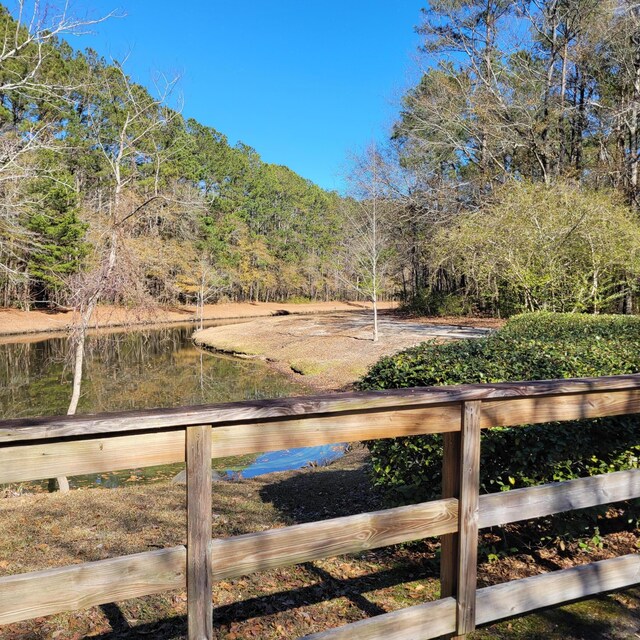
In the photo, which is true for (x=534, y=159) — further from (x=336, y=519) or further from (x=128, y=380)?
(x=336, y=519)

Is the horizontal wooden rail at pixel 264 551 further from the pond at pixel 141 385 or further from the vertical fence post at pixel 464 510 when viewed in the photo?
the pond at pixel 141 385

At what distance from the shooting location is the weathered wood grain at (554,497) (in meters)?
2.20

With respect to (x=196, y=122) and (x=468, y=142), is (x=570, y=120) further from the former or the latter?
(x=196, y=122)

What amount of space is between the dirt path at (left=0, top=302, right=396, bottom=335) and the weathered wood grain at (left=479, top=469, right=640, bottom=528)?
8.12m

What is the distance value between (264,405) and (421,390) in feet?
2.21

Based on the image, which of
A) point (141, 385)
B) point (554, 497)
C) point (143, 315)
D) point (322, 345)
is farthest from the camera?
point (322, 345)

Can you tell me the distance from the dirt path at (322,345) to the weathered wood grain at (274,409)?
11.4 meters

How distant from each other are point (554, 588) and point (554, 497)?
43cm

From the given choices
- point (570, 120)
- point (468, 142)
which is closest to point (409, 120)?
point (468, 142)

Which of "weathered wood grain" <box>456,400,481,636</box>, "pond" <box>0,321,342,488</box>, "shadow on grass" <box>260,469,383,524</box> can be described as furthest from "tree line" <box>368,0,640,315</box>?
"weathered wood grain" <box>456,400,481,636</box>

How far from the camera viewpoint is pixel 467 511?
6.94ft

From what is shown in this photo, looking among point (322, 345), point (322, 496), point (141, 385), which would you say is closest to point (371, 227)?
point (322, 345)

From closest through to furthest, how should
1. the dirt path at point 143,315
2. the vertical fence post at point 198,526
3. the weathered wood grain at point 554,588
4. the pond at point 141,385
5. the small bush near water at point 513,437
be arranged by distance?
the vertical fence post at point 198,526, the weathered wood grain at point 554,588, the small bush near water at point 513,437, the pond at point 141,385, the dirt path at point 143,315

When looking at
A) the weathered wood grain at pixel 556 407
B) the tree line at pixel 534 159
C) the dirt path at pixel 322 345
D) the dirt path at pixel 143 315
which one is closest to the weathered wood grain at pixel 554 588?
the weathered wood grain at pixel 556 407
